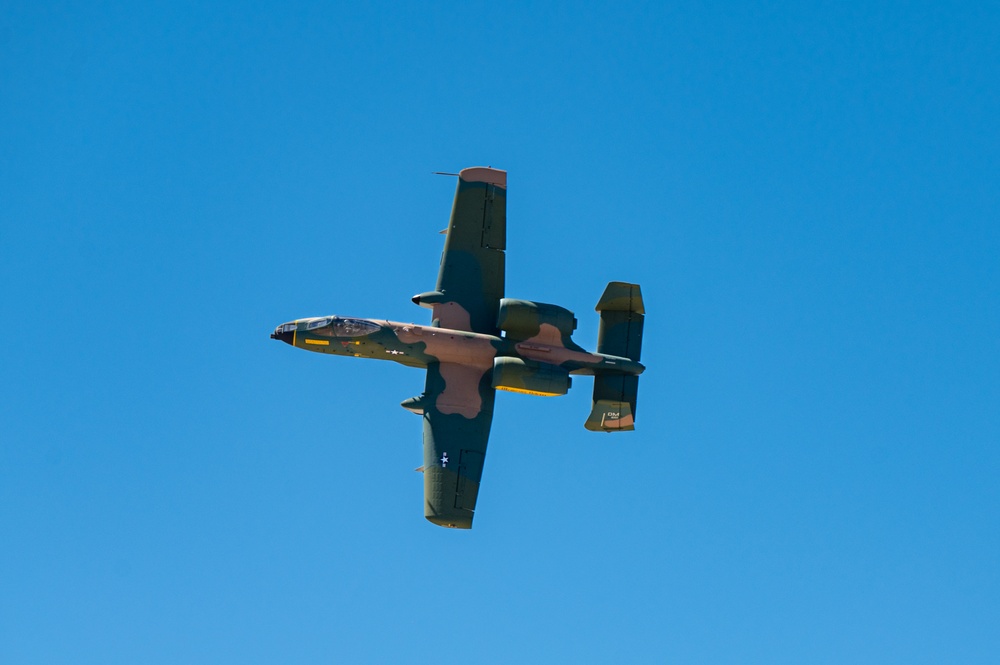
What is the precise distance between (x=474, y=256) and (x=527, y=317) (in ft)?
11.1

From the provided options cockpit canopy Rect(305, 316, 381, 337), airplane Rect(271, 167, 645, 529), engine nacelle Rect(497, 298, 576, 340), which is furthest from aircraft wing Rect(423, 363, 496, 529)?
cockpit canopy Rect(305, 316, 381, 337)

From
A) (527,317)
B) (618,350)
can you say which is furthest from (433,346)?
(618,350)

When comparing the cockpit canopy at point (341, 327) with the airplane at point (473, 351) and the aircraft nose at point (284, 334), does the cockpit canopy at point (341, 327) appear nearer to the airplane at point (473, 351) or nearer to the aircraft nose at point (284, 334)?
the airplane at point (473, 351)

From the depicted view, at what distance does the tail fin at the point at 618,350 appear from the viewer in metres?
49.1

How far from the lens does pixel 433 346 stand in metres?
48.5

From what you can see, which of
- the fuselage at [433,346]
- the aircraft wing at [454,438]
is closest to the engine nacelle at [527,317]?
the fuselage at [433,346]

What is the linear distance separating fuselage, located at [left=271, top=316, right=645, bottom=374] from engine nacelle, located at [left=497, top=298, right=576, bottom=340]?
1.17 feet

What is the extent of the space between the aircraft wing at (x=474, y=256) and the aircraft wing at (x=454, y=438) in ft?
6.55

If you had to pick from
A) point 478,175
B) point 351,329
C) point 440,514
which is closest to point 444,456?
point 440,514

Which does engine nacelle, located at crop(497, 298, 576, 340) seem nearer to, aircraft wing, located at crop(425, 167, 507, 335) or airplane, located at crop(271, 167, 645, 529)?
airplane, located at crop(271, 167, 645, 529)

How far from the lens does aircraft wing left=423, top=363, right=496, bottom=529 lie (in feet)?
156

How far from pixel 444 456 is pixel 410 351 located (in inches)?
157

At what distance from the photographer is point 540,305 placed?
4894cm

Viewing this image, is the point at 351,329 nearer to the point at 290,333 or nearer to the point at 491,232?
the point at 290,333
